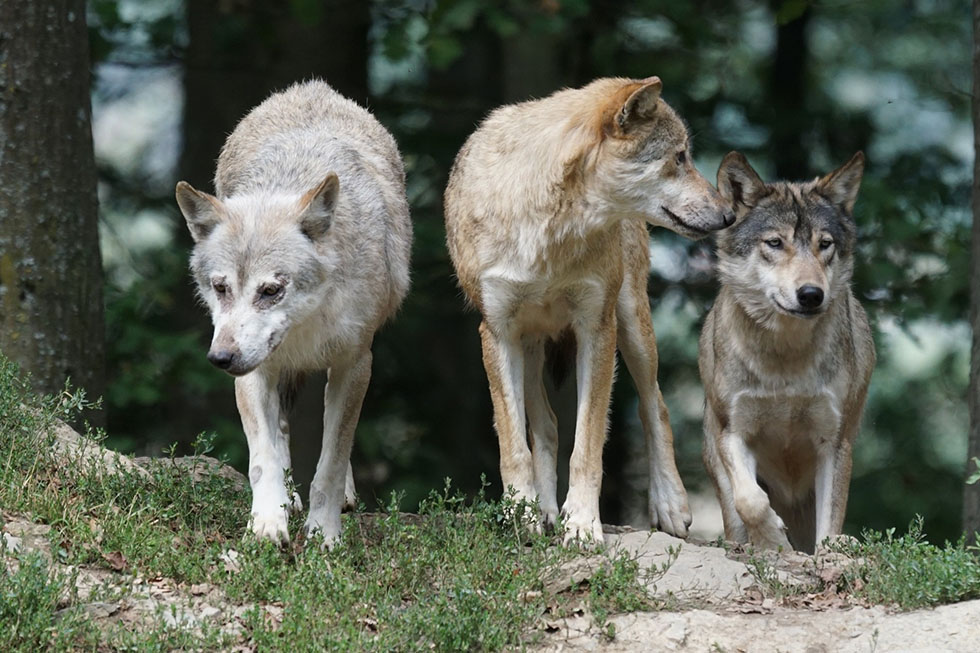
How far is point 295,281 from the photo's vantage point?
6223mm

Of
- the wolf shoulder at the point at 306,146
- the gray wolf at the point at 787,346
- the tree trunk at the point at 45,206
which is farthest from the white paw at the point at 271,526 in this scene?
the gray wolf at the point at 787,346

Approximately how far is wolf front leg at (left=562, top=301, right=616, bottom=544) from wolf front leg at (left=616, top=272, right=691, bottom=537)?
2.62ft

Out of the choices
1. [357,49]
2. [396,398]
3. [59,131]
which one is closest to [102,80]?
[357,49]

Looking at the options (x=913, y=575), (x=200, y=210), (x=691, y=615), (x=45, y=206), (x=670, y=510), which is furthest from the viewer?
(x=670, y=510)

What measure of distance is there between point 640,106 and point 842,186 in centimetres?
176

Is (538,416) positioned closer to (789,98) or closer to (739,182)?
(739,182)

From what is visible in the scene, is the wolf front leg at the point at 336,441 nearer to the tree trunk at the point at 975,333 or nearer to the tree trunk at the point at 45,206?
the tree trunk at the point at 45,206

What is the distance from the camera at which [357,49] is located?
12.6 meters

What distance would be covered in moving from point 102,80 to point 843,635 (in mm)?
10740

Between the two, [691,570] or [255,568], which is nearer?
[255,568]

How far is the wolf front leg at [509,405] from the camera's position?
7.07 meters

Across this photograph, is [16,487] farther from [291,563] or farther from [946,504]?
[946,504]

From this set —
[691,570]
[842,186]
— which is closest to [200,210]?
[691,570]

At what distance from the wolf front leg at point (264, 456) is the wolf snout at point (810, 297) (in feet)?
9.88
